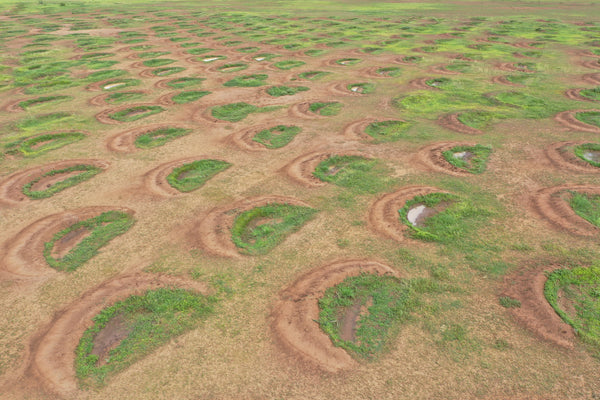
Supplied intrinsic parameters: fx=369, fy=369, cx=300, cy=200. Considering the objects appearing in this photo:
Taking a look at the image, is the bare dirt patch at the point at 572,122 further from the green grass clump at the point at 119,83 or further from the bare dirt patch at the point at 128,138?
the green grass clump at the point at 119,83

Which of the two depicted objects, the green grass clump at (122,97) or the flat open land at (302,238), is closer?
the flat open land at (302,238)

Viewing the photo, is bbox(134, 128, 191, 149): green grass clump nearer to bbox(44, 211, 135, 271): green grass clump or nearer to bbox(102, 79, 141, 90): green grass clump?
bbox(44, 211, 135, 271): green grass clump

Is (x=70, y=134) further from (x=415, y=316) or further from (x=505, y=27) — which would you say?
(x=505, y=27)

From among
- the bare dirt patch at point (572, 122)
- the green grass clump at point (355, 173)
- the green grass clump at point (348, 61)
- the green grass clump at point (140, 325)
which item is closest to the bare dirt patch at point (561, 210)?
the green grass clump at point (355, 173)

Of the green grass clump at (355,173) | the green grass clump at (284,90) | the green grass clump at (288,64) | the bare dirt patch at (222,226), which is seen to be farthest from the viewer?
the green grass clump at (288,64)

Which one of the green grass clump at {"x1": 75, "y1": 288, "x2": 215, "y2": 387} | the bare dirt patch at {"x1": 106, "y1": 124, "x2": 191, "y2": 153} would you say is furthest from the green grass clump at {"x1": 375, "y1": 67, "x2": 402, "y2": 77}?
the green grass clump at {"x1": 75, "y1": 288, "x2": 215, "y2": 387}

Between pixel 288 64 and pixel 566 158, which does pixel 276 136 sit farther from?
pixel 288 64

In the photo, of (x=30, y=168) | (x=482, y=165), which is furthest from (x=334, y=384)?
(x=30, y=168)
